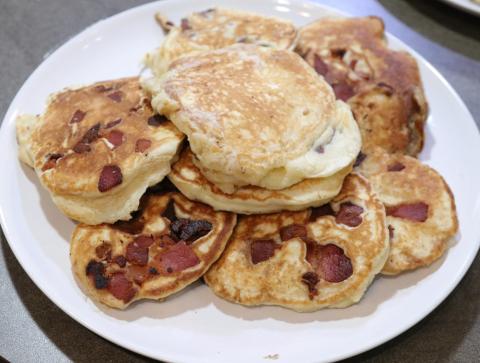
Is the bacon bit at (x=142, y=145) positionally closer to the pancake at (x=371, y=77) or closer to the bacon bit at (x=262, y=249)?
the bacon bit at (x=262, y=249)

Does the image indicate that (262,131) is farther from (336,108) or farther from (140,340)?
(140,340)

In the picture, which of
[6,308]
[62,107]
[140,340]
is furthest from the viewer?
[62,107]

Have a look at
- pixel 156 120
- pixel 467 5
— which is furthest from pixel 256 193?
pixel 467 5

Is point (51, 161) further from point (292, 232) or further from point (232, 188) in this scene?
point (292, 232)

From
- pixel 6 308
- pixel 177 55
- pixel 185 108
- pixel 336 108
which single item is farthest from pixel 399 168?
pixel 6 308

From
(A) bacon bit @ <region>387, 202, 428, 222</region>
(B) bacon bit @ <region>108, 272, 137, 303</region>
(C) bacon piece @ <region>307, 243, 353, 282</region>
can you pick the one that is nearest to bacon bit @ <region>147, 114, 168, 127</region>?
(B) bacon bit @ <region>108, 272, 137, 303</region>
